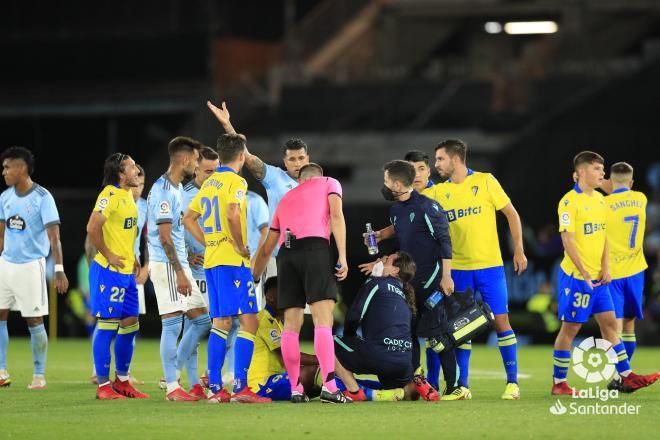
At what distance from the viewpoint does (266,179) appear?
40.1ft

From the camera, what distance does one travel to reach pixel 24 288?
1280cm

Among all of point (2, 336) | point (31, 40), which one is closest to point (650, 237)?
point (2, 336)

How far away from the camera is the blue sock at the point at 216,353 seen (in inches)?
416

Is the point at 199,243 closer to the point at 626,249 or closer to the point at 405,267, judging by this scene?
the point at 405,267

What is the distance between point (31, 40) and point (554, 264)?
18.2 m

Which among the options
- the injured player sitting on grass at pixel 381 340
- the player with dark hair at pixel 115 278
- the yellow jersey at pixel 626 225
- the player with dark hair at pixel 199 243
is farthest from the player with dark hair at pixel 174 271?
the yellow jersey at pixel 626 225

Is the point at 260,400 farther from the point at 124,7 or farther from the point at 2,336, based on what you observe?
the point at 124,7

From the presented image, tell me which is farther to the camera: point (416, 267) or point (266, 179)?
point (266, 179)

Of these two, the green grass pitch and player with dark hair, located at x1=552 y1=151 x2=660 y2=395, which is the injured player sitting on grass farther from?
player with dark hair, located at x1=552 y1=151 x2=660 y2=395

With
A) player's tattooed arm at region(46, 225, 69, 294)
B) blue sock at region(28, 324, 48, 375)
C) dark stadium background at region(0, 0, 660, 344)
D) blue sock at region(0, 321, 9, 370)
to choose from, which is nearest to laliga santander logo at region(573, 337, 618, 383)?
player's tattooed arm at region(46, 225, 69, 294)

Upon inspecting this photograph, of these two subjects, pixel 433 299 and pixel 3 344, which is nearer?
pixel 433 299

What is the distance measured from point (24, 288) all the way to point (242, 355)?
11.2 ft

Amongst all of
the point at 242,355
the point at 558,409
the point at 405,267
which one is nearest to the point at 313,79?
the point at 405,267

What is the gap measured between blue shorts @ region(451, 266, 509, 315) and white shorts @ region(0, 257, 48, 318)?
442cm
